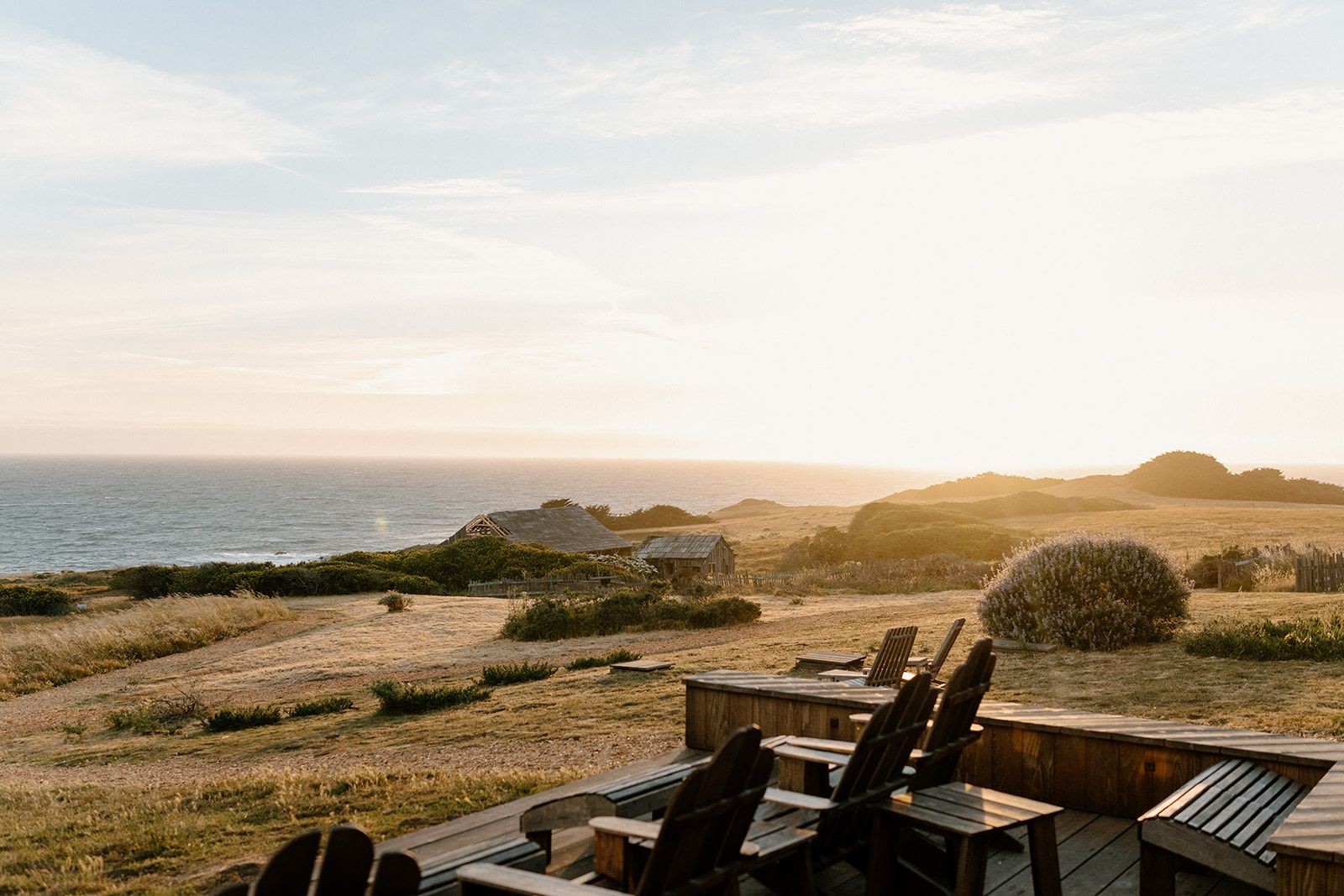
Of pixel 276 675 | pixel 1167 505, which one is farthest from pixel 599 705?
pixel 1167 505

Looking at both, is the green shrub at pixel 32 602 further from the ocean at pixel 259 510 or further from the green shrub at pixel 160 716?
the ocean at pixel 259 510

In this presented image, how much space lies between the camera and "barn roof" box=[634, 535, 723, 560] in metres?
39.3

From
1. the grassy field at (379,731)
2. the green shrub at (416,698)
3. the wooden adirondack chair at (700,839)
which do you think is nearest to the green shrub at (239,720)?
the grassy field at (379,731)

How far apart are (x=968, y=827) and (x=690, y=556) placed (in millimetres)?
35542

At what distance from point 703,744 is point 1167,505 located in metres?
70.8

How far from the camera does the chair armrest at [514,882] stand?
2.86 metres

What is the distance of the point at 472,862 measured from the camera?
3393 mm

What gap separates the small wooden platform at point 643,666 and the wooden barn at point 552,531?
27.0 meters

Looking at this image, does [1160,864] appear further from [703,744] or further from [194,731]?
[194,731]

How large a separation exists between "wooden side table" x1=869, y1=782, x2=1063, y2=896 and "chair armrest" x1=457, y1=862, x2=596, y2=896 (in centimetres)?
157

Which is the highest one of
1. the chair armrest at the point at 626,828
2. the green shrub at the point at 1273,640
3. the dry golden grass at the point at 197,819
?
the chair armrest at the point at 626,828

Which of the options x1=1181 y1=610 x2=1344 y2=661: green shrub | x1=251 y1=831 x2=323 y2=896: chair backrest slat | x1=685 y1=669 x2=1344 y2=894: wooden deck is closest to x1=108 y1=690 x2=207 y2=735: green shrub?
x1=685 y1=669 x2=1344 y2=894: wooden deck

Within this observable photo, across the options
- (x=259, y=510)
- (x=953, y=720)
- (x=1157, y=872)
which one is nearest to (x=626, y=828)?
(x=953, y=720)

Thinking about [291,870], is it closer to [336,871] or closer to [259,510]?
[336,871]
